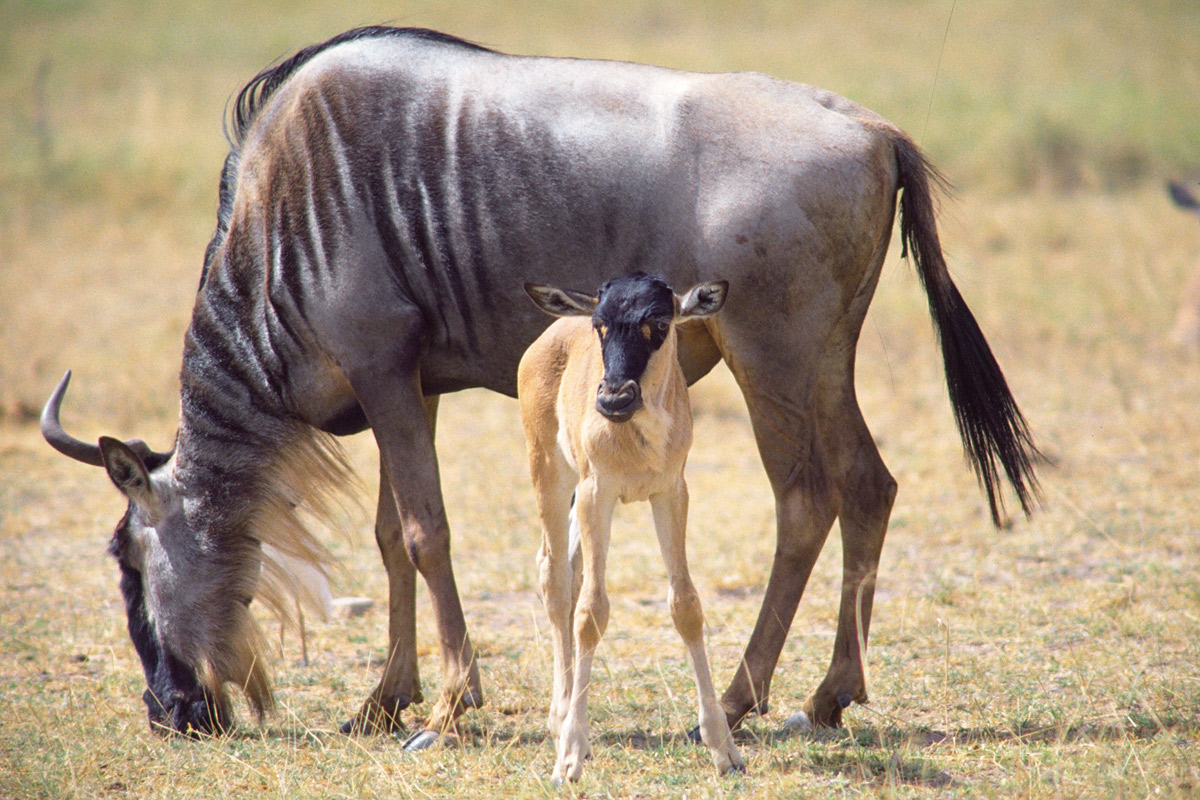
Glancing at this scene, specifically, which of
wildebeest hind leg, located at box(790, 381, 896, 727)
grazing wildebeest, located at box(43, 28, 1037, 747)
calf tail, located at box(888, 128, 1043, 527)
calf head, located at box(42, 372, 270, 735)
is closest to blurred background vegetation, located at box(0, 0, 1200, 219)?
calf tail, located at box(888, 128, 1043, 527)

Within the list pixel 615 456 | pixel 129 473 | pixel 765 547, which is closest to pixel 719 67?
pixel 765 547

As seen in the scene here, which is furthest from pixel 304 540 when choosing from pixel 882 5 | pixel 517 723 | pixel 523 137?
pixel 882 5

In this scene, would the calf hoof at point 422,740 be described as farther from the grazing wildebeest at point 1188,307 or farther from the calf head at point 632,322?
the grazing wildebeest at point 1188,307

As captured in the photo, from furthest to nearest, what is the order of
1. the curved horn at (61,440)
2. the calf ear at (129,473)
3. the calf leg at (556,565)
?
the curved horn at (61,440), the calf ear at (129,473), the calf leg at (556,565)

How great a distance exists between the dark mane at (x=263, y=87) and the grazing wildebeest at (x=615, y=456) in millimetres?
1673

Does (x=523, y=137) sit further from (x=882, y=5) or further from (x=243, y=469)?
(x=882, y=5)

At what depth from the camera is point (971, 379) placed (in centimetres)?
519

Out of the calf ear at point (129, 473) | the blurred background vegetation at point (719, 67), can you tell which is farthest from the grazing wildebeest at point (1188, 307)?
the calf ear at point (129, 473)

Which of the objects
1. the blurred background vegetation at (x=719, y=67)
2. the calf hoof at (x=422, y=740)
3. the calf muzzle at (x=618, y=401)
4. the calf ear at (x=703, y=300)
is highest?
the calf ear at (x=703, y=300)

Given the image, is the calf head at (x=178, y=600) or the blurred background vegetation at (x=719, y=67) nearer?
the calf head at (x=178, y=600)

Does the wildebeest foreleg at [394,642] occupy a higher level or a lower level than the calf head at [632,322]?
lower

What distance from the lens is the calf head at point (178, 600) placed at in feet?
16.5

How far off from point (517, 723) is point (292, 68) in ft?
9.72

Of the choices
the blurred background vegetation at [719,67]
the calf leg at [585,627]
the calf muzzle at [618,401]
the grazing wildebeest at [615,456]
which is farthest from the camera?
the blurred background vegetation at [719,67]
